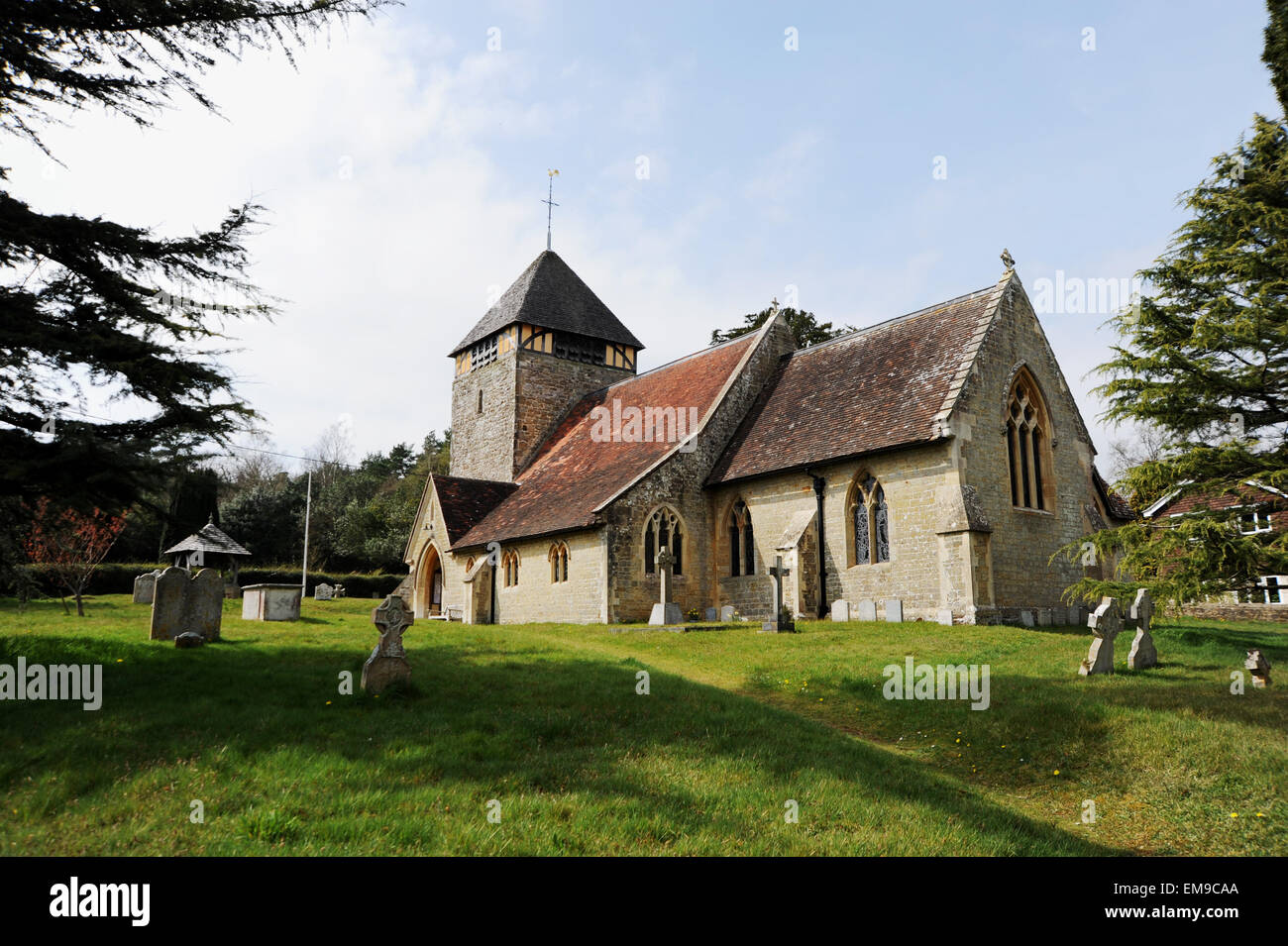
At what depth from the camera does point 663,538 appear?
21625mm

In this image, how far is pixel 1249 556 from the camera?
12.2 meters

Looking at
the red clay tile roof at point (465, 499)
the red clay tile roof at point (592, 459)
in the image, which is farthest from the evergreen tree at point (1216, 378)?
the red clay tile roof at point (465, 499)

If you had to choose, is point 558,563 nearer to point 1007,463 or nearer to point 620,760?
point 1007,463

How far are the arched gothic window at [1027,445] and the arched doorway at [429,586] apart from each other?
796 inches

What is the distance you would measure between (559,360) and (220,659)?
74.7 feet

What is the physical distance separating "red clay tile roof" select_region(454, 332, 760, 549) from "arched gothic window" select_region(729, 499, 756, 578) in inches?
106

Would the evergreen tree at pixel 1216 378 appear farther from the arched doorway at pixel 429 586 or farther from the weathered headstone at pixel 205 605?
the arched doorway at pixel 429 586

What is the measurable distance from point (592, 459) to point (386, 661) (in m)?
17.3

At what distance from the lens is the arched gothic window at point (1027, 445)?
1898 cm

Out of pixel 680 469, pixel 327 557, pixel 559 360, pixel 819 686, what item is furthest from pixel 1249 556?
pixel 327 557

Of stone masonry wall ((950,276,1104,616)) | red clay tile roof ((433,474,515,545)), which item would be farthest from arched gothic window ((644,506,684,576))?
red clay tile roof ((433,474,515,545))
